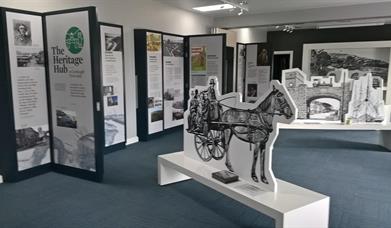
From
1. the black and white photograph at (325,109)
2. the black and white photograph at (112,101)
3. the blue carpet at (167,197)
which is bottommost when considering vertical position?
the blue carpet at (167,197)

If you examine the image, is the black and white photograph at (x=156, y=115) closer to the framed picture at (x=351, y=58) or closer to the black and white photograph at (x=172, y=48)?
the black and white photograph at (x=172, y=48)

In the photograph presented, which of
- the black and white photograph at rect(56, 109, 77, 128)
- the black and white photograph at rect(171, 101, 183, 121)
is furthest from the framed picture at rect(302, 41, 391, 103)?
the black and white photograph at rect(56, 109, 77, 128)

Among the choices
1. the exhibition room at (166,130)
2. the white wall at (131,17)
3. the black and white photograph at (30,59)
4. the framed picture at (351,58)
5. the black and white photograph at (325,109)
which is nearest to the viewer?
the exhibition room at (166,130)

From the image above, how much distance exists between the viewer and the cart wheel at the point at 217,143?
A: 3385 mm

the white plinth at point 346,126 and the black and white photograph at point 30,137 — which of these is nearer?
the black and white photograph at point 30,137

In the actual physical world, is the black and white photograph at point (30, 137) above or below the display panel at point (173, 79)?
below

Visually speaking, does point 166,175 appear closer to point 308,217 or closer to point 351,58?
point 308,217

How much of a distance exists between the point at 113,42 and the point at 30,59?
59.5 inches

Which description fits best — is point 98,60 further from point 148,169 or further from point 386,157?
point 386,157

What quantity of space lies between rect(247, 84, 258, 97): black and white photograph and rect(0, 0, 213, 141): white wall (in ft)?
10.3

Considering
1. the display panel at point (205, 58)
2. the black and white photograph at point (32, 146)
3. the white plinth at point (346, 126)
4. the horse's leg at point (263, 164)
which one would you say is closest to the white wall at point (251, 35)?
the display panel at point (205, 58)

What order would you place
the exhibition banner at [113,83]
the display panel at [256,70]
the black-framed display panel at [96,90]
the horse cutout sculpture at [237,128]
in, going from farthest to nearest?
1. the display panel at [256,70]
2. the exhibition banner at [113,83]
3. the black-framed display panel at [96,90]
4. the horse cutout sculpture at [237,128]

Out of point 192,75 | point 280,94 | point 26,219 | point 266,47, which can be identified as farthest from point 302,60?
point 26,219

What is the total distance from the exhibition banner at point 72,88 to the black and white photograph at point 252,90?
21.4 feet
